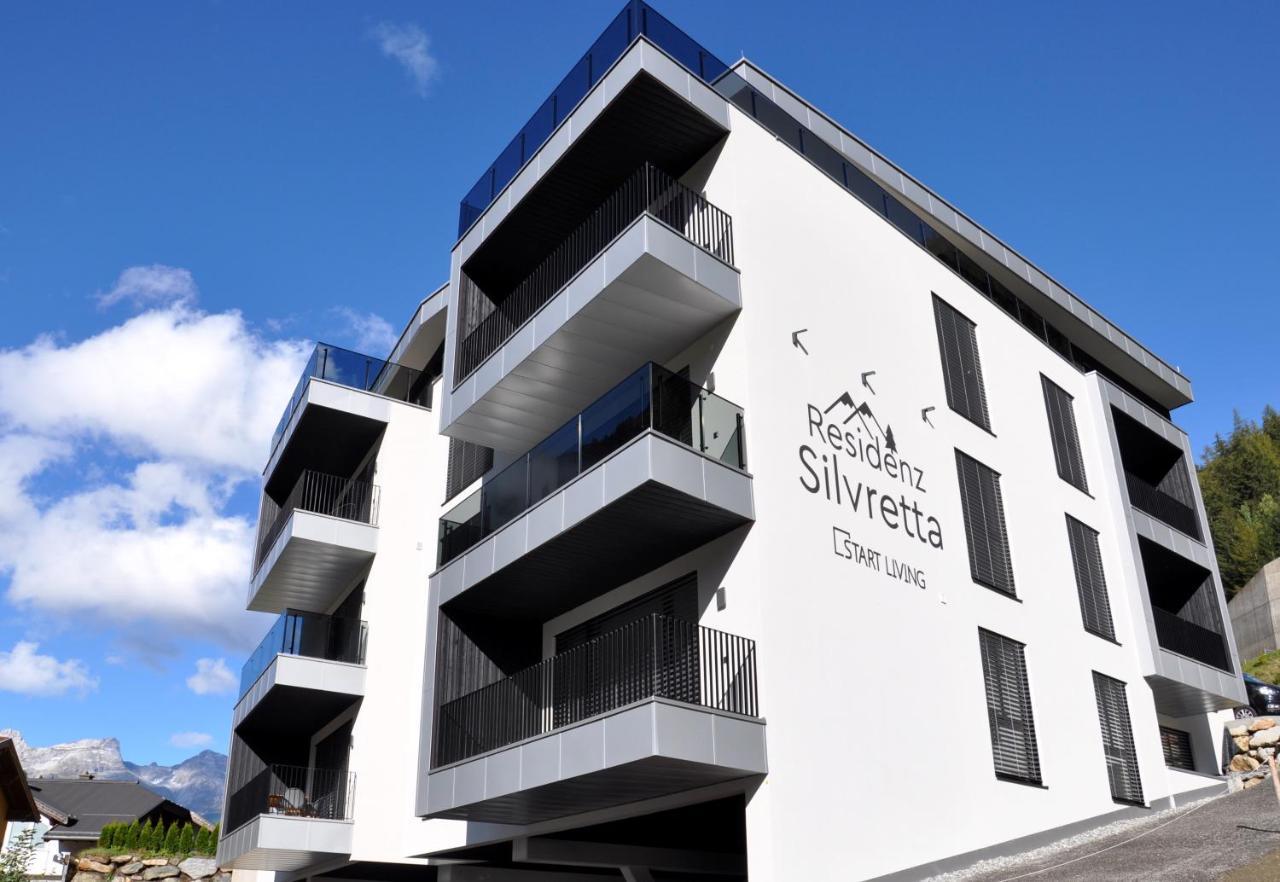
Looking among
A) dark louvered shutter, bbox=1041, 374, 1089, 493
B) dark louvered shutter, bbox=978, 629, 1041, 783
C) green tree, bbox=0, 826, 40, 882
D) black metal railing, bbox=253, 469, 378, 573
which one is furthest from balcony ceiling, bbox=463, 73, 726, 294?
green tree, bbox=0, 826, 40, 882

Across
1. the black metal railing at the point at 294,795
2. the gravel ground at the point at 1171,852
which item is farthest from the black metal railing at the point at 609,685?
the black metal railing at the point at 294,795

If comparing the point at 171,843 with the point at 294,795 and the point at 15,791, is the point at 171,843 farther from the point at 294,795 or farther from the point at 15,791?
the point at 15,791

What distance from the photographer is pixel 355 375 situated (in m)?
24.1

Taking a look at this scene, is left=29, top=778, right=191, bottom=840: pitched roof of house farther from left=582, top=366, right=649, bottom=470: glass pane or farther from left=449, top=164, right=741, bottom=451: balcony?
left=582, top=366, right=649, bottom=470: glass pane

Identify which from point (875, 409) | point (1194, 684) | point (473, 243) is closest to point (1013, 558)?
point (875, 409)

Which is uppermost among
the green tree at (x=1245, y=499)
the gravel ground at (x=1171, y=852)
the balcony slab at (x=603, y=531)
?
the green tree at (x=1245, y=499)

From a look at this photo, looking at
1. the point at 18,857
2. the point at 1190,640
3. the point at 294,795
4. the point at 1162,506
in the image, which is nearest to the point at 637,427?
the point at 18,857

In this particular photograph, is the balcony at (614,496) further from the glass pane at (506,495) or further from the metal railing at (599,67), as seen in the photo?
the metal railing at (599,67)

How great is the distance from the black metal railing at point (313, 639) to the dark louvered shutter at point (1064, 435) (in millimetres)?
14325

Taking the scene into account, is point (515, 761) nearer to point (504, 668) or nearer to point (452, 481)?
point (504, 668)

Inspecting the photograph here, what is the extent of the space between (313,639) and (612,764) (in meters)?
11.8

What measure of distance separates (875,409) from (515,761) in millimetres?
7311

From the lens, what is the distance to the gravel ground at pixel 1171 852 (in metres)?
11.2

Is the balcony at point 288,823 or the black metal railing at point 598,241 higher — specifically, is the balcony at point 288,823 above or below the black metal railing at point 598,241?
below
